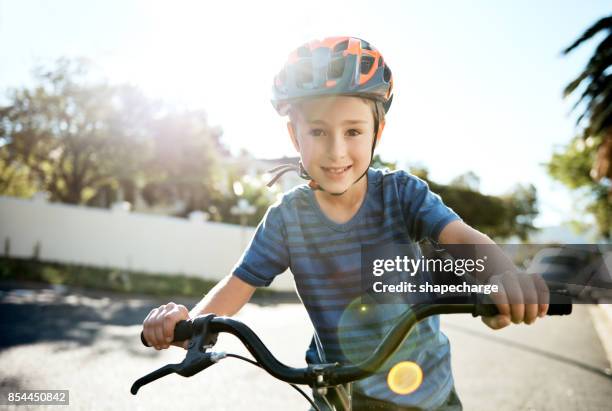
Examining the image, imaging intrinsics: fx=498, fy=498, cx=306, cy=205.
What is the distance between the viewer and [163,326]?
4.71 feet

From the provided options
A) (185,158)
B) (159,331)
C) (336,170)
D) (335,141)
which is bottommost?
(185,158)

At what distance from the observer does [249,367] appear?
6129 millimetres

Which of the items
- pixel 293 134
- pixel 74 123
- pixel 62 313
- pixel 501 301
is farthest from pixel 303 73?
pixel 74 123

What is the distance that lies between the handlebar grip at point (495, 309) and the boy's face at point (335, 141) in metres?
0.78

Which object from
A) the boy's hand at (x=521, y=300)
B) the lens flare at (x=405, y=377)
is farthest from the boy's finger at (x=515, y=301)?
the lens flare at (x=405, y=377)

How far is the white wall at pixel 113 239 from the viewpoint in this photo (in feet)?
65.6

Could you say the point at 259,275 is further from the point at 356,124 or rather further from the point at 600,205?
the point at 600,205

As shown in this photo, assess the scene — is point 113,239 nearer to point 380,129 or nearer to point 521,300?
point 380,129

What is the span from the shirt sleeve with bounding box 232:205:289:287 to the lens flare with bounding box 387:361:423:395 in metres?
0.58

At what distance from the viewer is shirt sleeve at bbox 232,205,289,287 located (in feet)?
6.54

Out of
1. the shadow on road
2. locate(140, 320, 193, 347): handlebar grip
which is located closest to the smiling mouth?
locate(140, 320, 193, 347): handlebar grip

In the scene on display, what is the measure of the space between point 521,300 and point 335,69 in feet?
3.98

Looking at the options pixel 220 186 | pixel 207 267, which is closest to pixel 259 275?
pixel 207 267

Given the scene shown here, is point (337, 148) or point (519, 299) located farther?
point (337, 148)
